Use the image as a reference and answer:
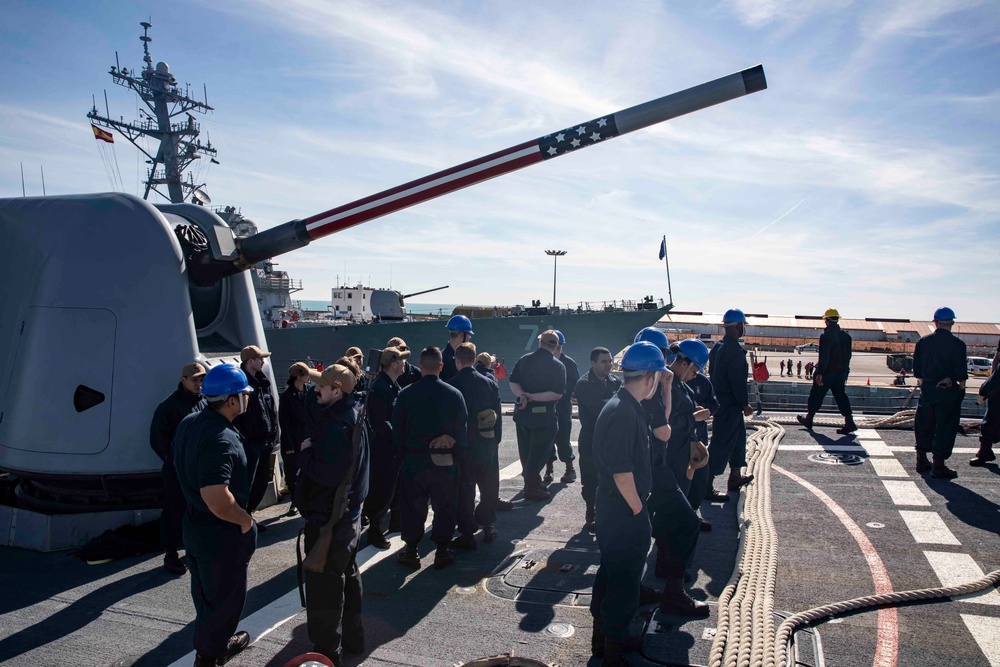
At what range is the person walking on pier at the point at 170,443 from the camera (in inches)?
196

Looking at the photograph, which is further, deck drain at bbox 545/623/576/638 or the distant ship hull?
the distant ship hull

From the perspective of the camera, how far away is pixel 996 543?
16.4 feet

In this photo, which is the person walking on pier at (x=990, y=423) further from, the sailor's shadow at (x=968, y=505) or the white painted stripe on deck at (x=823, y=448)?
the white painted stripe on deck at (x=823, y=448)

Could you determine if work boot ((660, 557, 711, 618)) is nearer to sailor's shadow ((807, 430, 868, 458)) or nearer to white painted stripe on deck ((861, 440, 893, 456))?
white painted stripe on deck ((861, 440, 893, 456))

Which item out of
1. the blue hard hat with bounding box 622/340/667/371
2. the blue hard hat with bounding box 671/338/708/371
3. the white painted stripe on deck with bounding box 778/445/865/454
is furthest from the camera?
the white painted stripe on deck with bounding box 778/445/865/454

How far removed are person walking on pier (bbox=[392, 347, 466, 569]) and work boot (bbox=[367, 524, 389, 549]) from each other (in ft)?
1.57

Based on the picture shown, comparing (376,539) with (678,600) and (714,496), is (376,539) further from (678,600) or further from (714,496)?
(714,496)

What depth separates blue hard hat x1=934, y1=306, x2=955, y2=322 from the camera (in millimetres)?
6695

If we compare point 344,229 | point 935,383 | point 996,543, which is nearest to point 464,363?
point 344,229

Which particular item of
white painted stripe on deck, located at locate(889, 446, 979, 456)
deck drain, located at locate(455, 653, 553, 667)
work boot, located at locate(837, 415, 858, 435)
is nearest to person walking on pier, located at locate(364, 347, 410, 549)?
deck drain, located at locate(455, 653, 553, 667)

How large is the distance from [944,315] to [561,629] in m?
5.24

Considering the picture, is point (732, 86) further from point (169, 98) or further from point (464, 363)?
point (169, 98)

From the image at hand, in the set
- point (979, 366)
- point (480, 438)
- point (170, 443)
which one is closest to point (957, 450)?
point (480, 438)

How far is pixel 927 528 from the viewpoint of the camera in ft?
17.7
